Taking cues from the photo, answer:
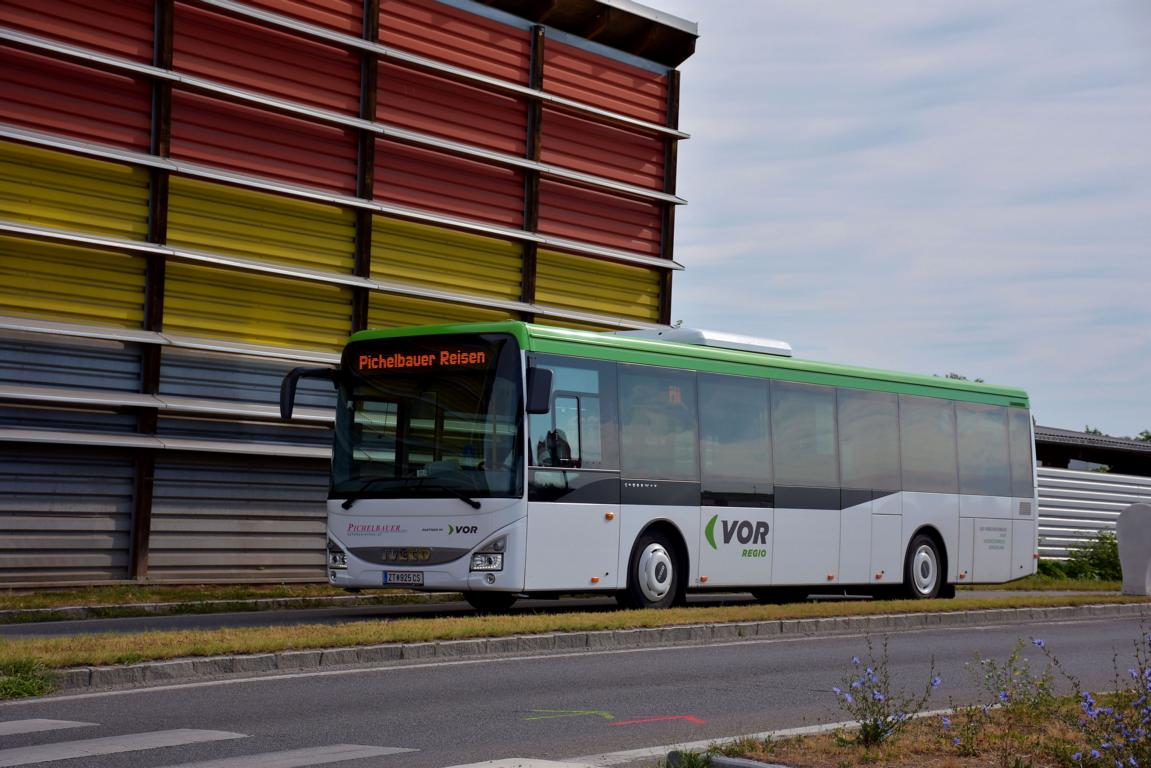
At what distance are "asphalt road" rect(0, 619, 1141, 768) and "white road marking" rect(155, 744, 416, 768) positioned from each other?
0.05 metres

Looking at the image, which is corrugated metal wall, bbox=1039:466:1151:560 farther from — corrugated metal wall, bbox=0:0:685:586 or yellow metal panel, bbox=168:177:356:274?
yellow metal panel, bbox=168:177:356:274

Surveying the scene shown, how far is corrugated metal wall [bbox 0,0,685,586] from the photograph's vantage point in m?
22.0

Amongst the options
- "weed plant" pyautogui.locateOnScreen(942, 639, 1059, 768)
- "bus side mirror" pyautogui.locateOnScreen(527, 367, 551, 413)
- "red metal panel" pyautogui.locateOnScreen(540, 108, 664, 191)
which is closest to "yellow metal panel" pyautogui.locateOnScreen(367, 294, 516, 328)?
"red metal panel" pyautogui.locateOnScreen(540, 108, 664, 191)

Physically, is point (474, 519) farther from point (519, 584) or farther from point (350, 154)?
point (350, 154)

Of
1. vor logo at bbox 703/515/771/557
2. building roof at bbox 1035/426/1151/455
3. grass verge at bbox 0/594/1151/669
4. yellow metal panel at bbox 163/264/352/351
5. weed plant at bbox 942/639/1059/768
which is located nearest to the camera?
weed plant at bbox 942/639/1059/768

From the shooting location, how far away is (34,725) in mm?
9008

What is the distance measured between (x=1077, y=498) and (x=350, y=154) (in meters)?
20.5

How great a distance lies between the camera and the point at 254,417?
80.6ft

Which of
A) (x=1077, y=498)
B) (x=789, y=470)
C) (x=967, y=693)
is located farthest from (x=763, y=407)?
(x=1077, y=498)

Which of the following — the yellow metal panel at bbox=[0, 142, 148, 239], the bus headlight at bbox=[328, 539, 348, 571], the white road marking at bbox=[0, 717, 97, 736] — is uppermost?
the yellow metal panel at bbox=[0, 142, 148, 239]

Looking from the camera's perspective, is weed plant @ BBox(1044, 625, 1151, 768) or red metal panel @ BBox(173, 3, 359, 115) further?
red metal panel @ BBox(173, 3, 359, 115)

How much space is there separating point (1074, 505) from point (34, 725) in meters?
31.6

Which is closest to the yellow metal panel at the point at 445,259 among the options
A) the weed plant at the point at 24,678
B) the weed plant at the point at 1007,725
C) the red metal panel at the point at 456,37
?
the red metal panel at the point at 456,37

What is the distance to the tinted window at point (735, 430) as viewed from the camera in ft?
63.2
